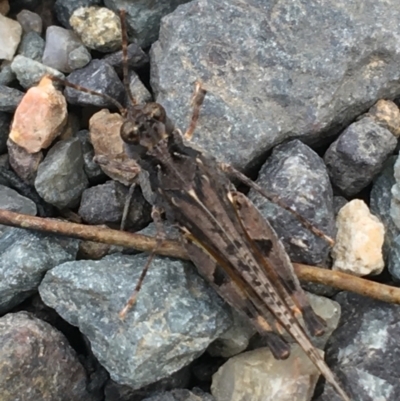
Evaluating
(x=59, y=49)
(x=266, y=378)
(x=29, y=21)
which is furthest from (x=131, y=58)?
(x=266, y=378)

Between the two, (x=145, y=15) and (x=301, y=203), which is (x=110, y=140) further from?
(x=301, y=203)

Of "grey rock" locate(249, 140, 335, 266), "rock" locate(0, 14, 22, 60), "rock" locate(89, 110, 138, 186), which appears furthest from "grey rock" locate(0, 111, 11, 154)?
"grey rock" locate(249, 140, 335, 266)

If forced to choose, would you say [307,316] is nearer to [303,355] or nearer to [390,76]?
[303,355]

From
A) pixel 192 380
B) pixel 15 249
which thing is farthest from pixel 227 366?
pixel 15 249

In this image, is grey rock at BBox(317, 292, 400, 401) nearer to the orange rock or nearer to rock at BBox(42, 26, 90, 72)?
the orange rock

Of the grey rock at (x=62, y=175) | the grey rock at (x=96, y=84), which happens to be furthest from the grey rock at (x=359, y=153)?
the grey rock at (x=62, y=175)

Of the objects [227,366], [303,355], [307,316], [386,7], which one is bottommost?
[227,366]

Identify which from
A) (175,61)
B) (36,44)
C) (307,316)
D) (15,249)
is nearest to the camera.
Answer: (307,316)
